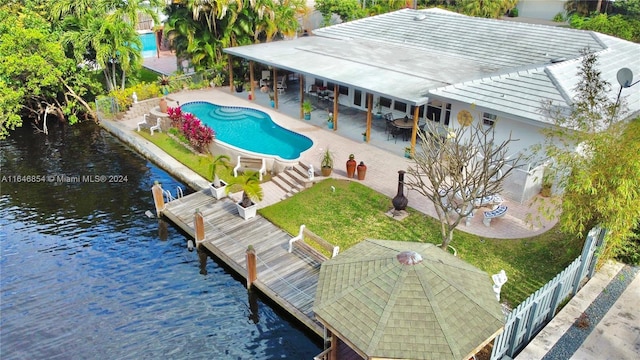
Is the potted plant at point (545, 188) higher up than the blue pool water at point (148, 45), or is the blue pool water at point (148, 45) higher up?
the blue pool water at point (148, 45)

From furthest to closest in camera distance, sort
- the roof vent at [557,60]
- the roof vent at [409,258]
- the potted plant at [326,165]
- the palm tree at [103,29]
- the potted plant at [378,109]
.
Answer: the potted plant at [378,109] < the palm tree at [103,29] < the roof vent at [557,60] < the potted plant at [326,165] < the roof vent at [409,258]

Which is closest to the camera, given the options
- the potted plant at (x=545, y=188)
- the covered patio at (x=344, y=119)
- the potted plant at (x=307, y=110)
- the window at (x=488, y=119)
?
the potted plant at (x=545, y=188)

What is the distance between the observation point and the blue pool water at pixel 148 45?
48.2 meters

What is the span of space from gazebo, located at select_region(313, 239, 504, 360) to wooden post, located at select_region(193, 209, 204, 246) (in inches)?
315

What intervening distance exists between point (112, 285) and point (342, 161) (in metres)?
12.6

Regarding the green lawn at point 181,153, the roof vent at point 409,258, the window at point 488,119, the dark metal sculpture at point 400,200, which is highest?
the window at point 488,119

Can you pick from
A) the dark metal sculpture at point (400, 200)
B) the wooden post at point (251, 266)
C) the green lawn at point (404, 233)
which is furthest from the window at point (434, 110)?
the wooden post at point (251, 266)

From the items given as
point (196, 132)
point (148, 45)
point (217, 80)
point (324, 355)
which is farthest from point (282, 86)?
point (324, 355)

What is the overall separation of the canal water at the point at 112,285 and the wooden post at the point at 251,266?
0.70 metres

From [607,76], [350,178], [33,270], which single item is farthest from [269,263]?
[607,76]

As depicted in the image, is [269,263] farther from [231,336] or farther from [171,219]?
[171,219]

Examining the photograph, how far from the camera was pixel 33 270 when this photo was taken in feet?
59.6

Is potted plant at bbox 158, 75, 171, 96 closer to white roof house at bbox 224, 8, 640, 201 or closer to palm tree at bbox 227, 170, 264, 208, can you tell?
white roof house at bbox 224, 8, 640, 201

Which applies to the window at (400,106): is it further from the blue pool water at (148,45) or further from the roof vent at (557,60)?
the blue pool water at (148,45)
